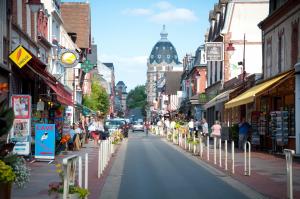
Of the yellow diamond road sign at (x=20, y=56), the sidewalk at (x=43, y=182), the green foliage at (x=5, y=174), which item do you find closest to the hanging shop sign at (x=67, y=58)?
the sidewalk at (x=43, y=182)

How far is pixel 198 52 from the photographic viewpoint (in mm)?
73500

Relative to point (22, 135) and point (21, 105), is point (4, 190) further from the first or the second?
point (21, 105)

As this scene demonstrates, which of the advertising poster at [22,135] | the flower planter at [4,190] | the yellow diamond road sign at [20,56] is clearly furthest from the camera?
the yellow diamond road sign at [20,56]

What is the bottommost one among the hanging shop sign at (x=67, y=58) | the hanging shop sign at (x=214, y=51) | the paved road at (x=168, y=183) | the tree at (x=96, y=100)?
the paved road at (x=168, y=183)

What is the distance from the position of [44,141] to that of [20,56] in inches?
136

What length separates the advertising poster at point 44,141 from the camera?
2298cm

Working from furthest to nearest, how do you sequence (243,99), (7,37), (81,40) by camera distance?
(81,40) → (243,99) → (7,37)

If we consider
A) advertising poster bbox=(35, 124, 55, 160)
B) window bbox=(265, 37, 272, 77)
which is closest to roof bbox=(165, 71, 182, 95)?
window bbox=(265, 37, 272, 77)

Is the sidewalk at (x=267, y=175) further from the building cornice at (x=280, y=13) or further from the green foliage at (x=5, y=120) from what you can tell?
the building cornice at (x=280, y=13)

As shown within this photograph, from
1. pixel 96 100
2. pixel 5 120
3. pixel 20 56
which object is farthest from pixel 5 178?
pixel 96 100

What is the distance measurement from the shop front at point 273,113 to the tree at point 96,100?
3629 cm

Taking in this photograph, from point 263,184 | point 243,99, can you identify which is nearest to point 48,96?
point 243,99

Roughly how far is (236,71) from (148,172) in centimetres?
3059

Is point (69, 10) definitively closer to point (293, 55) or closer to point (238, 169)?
point (293, 55)
